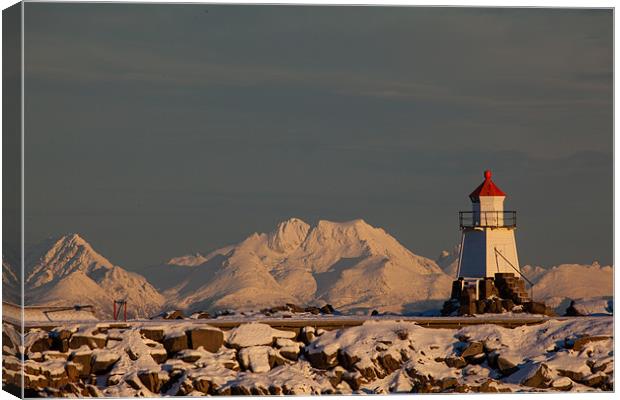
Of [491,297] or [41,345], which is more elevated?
[491,297]

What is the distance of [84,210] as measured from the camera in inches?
1766

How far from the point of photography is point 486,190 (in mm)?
47969

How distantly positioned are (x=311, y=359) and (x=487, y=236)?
5.74 m

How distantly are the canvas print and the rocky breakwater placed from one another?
0.04 metres

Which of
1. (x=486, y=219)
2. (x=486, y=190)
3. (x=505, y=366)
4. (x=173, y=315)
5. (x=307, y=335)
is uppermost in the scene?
(x=486, y=190)

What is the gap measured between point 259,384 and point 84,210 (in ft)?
13.7

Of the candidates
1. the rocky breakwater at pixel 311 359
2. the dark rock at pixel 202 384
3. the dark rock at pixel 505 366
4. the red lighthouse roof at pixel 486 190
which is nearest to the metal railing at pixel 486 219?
the red lighthouse roof at pixel 486 190

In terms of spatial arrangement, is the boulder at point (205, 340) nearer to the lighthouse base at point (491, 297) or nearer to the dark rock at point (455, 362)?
the dark rock at point (455, 362)

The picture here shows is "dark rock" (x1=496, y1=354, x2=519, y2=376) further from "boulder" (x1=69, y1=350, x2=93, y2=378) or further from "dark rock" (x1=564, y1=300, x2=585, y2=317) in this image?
"boulder" (x1=69, y1=350, x2=93, y2=378)

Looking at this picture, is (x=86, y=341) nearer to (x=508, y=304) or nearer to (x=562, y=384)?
(x=562, y=384)

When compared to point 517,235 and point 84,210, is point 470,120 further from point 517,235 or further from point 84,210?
point 84,210

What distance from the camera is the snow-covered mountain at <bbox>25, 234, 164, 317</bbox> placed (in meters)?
45.5

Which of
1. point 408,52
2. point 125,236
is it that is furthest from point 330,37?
point 125,236

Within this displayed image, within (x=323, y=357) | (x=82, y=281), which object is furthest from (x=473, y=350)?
(x=82, y=281)
